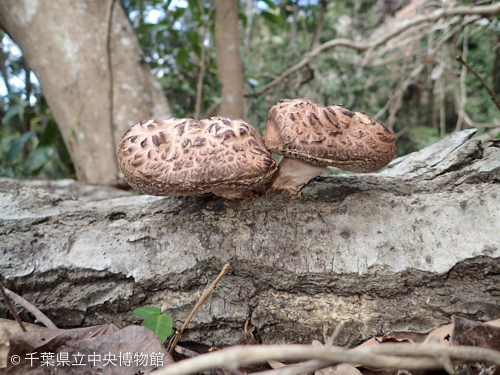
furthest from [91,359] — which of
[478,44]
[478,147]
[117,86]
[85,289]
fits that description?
[478,44]

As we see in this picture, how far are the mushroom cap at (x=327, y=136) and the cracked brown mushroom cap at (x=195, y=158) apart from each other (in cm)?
15

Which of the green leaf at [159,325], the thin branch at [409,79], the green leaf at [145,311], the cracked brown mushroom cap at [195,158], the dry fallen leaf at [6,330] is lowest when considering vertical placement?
the dry fallen leaf at [6,330]

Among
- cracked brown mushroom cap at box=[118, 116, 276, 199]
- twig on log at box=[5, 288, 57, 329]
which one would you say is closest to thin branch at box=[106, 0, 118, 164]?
cracked brown mushroom cap at box=[118, 116, 276, 199]

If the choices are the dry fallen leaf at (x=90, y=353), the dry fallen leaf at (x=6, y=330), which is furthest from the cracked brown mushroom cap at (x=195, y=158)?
the dry fallen leaf at (x=6, y=330)

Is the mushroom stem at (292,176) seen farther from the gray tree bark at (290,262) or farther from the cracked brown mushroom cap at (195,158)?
the cracked brown mushroom cap at (195,158)

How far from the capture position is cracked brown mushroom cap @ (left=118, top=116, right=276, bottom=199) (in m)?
1.58

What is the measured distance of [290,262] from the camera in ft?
5.91

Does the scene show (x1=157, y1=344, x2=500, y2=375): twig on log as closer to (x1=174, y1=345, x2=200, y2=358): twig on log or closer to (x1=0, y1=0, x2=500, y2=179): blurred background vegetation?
(x1=174, y1=345, x2=200, y2=358): twig on log

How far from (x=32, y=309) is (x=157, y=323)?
711mm

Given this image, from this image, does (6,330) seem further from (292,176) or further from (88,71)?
(88,71)

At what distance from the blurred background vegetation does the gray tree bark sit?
285 centimetres

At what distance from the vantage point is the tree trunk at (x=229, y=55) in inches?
154

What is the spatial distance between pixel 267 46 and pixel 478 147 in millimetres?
8841

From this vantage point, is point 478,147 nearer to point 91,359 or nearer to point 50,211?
point 91,359
